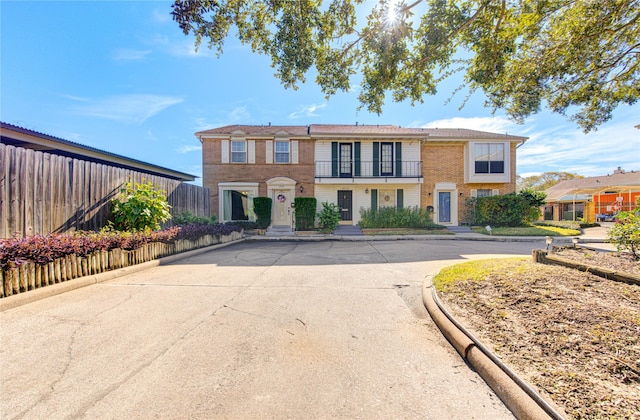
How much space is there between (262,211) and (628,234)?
43.9 feet

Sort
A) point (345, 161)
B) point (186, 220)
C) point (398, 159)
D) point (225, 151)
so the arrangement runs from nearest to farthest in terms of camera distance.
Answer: point (186, 220) < point (225, 151) < point (345, 161) < point (398, 159)

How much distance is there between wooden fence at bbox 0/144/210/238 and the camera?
4.96 metres

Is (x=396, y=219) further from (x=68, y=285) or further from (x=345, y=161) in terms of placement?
(x=68, y=285)

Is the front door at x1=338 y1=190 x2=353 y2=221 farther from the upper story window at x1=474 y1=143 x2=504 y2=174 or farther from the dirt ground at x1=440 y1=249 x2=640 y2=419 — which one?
the dirt ground at x1=440 y1=249 x2=640 y2=419

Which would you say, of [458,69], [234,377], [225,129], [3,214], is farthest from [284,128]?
[234,377]

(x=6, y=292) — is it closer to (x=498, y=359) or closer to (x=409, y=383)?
(x=409, y=383)

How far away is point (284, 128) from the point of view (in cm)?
1869

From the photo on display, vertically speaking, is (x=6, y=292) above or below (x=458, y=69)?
below

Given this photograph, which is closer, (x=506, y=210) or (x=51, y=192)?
(x=51, y=192)

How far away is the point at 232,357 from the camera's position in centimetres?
258

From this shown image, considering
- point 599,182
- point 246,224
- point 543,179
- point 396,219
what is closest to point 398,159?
point 396,219

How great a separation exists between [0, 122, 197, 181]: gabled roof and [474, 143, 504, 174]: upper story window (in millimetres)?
20051

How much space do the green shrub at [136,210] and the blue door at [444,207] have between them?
16.0 meters

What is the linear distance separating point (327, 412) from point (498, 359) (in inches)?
61.9
